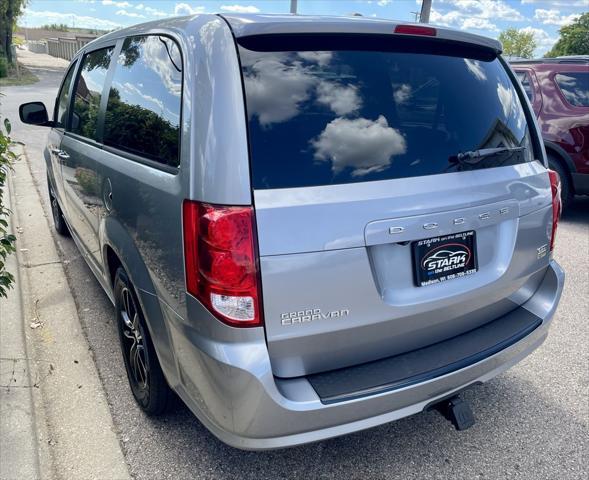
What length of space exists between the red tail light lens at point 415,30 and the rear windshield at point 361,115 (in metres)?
0.07

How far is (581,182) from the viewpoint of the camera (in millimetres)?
6398

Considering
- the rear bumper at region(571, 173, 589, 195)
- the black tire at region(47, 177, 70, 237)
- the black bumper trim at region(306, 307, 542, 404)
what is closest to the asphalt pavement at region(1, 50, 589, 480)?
the black bumper trim at region(306, 307, 542, 404)

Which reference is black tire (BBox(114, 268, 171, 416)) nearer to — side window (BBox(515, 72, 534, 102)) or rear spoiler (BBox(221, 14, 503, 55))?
rear spoiler (BBox(221, 14, 503, 55))

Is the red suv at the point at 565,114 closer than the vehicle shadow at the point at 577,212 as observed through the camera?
Yes

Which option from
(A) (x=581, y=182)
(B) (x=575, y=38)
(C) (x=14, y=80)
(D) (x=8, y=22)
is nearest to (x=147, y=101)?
(A) (x=581, y=182)

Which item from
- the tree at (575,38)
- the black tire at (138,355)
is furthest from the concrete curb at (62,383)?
the tree at (575,38)

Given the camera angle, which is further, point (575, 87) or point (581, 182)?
point (575, 87)

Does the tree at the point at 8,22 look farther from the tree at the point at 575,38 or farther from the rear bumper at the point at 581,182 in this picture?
the tree at the point at 575,38

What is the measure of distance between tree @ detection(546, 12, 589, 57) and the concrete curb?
76.1 meters

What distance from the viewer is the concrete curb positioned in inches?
94.5

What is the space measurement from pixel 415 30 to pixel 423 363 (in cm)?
139

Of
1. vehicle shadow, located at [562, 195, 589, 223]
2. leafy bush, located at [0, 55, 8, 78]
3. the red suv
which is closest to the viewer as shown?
the red suv

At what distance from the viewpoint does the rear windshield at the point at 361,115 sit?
1.82 m

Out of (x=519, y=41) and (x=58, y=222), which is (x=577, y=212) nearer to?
(x=58, y=222)
